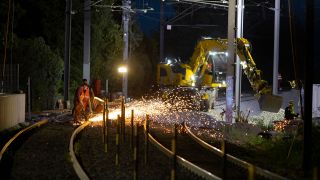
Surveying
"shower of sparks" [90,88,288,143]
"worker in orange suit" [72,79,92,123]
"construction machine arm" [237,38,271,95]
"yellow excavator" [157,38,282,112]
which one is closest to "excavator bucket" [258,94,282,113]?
"construction machine arm" [237,38,271,95]

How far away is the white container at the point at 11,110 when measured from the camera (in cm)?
2188

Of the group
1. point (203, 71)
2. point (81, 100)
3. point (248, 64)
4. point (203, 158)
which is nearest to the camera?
point (203, 158)

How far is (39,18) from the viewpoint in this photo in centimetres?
4316

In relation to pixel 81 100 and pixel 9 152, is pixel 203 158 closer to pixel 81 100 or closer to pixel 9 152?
pixel 9 152

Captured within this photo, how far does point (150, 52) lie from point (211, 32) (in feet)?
61.0

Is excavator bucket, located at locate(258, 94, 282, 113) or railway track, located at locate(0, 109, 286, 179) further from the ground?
excavator bucket, located at locate(258, 94, 282, 113)

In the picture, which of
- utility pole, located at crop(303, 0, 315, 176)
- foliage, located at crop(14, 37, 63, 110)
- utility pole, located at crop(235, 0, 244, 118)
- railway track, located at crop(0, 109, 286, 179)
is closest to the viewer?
railway track, located at crop(0, 109, 286, 179)

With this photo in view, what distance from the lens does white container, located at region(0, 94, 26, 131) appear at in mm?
21875

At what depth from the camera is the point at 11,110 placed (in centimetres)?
2317

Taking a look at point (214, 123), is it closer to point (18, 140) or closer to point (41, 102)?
point (18, 140)

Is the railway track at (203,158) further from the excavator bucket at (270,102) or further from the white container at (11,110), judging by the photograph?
the white container at (11,110)

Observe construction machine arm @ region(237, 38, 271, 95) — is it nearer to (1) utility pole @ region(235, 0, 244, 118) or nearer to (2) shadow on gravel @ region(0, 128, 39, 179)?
(1) utility pole @ region(235, 0, 244, 118)

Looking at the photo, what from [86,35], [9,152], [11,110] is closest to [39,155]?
[9,152]

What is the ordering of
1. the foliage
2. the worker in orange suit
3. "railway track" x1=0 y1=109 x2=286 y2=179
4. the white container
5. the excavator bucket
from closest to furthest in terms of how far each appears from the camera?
"railway track" x1=0 y1=109 x2=286 y2=179 → the white container → the excavator bucket → the worker in orange suit → the foliage
